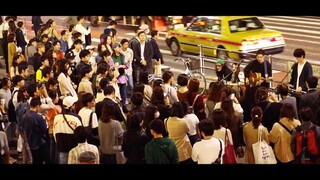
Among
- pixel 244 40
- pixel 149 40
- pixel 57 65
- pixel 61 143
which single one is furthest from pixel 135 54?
pixel 61 143

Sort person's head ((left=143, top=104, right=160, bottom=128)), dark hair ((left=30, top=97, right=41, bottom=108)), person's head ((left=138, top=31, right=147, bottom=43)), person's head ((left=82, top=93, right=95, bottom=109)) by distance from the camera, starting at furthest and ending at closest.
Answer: person's head ((left=138, top=31, right=147, bottom=43)) < dark hair ((left=30, top=97, right=41, bottom=108)) < person's head ((left=82, top=93, right=95, bottom=109)) < person's head ((left=143, top=104, right=160, bottom=128))

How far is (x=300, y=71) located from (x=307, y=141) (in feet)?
11.4

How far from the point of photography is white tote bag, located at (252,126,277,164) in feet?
34.3

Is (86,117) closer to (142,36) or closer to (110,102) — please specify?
(110,102)

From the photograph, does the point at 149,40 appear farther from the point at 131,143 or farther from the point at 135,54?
the point at 131,143

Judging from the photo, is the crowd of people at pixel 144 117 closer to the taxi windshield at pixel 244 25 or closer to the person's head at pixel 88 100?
the person's head at pixel 88 100

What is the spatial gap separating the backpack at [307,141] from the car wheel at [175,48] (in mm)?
11165

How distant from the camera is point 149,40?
1641cm

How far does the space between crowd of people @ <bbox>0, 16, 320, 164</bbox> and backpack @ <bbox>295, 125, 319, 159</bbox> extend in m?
0.08

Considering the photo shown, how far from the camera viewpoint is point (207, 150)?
32.2 feet

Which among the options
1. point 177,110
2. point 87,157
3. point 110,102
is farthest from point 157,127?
point 110,102

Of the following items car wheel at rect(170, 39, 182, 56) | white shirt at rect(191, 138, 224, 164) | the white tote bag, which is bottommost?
car wheel at rect(170, 39, 182, 56)

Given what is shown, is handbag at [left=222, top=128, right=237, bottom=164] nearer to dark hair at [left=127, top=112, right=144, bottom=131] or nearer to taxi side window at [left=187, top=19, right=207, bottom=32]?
dark hair at [left=127, top=112, right=144, bottom=131]

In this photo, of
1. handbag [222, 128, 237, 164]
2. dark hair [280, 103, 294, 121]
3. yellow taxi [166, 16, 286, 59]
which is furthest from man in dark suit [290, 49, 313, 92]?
yellow taxi [166, 16, 286, 59]
